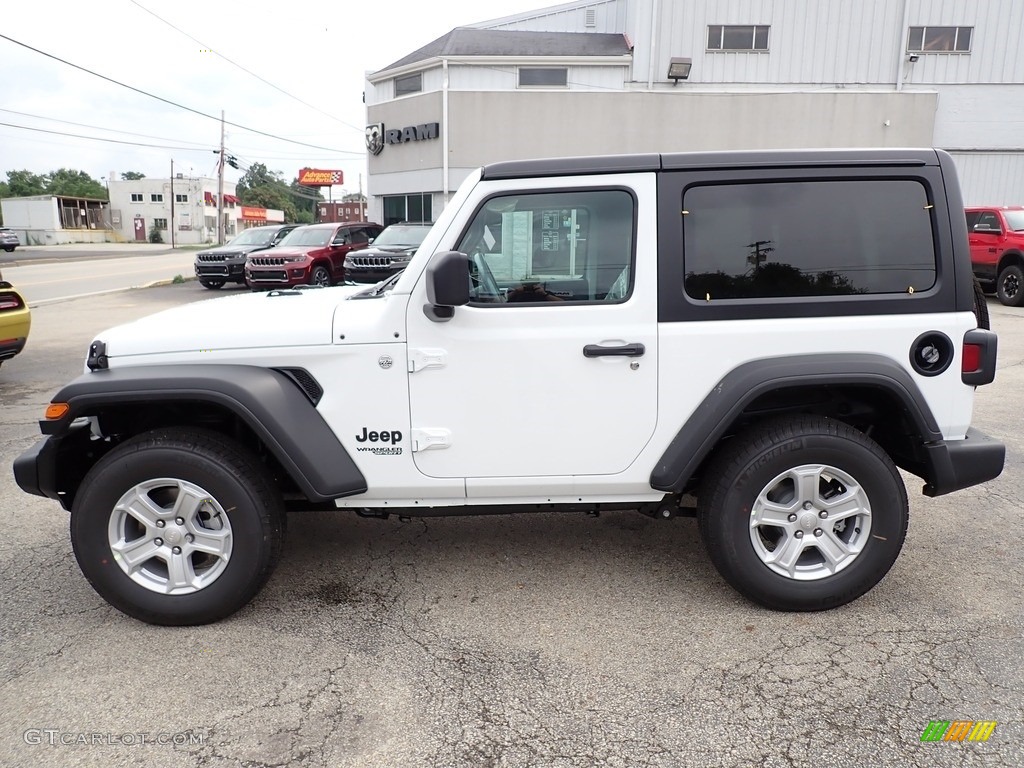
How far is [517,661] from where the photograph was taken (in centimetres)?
289

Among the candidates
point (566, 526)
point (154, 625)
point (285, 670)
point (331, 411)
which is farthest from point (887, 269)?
point (154, 625)

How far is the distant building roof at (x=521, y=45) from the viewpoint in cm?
2288

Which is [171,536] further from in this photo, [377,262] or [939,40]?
[939,40]

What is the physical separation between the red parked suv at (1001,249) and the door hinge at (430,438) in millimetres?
14276

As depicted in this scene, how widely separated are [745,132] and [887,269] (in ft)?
66.2

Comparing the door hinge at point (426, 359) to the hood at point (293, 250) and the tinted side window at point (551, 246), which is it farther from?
the hood at point (293, 250)

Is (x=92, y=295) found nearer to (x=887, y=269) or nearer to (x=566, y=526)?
(x=566, y=526)

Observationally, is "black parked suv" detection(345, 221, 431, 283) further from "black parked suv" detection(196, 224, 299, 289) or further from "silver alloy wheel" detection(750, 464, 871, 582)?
"silver alloy wheel" detection(750, 464, 871, 582)

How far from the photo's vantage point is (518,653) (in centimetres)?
295

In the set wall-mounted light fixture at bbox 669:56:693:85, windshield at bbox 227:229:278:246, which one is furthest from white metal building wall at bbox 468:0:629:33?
windshield at bbox 227:229:278:246

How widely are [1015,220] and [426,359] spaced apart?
611 inches

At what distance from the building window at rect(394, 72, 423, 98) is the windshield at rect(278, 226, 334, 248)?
8728mm

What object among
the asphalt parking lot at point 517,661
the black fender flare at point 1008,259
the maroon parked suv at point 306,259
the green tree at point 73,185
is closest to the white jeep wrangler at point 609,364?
the asphalt parking lot at point 517,661

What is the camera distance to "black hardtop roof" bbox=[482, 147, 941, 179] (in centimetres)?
307
